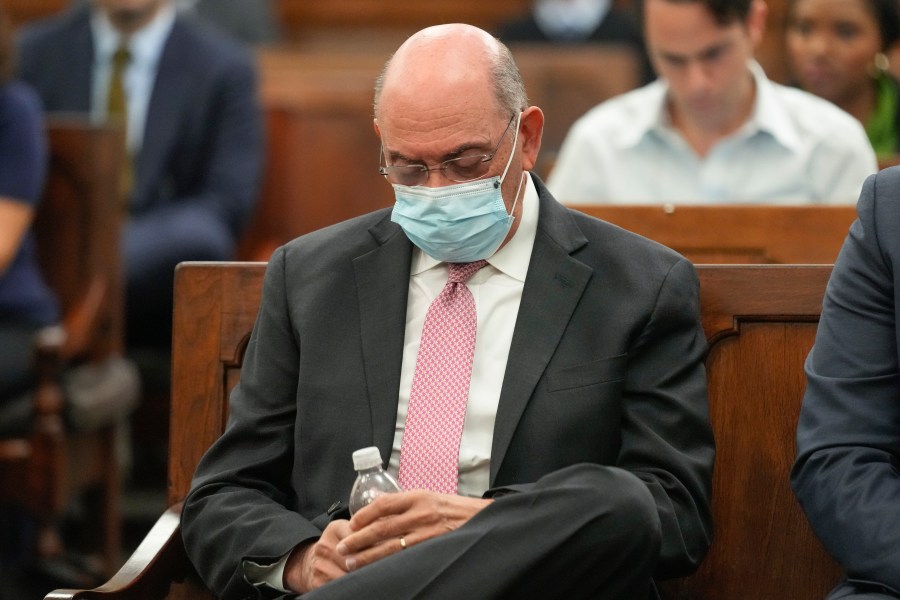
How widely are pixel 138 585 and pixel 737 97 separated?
227 cm

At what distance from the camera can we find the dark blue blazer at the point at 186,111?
4.97 m

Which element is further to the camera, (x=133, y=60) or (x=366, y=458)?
(x=133, y=60)

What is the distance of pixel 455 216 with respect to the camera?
2.39m

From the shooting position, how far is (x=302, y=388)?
95.5 inches

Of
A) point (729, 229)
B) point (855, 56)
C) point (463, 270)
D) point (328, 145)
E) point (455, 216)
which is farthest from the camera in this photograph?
point (328, 145)

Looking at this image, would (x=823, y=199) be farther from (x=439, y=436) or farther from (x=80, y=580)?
(x=80, y=580)

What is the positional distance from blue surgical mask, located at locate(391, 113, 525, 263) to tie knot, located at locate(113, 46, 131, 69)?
2.98 metres

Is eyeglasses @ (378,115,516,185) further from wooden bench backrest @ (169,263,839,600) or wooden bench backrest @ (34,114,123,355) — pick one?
wooden bench backrest @ (34,114,123,355)

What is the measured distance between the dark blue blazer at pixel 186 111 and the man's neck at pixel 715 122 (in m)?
1.63

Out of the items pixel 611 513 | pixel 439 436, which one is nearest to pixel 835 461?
pixel 611 513

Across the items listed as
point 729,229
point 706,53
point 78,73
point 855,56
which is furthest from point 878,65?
point 78,73

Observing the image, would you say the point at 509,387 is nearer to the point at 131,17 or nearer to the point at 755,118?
the point at 755,118

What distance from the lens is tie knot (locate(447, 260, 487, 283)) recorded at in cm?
249

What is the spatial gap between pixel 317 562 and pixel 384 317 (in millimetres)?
451
